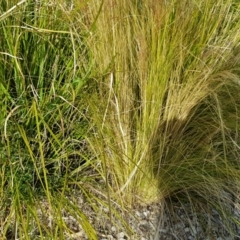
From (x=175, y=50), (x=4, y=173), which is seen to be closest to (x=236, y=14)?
(x=175, y=50)

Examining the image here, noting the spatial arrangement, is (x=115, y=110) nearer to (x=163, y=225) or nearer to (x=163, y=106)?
(x=163, y=106)

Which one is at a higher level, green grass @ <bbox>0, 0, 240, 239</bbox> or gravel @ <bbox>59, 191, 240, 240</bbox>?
green grass @ <bbox>0, 0, 240, 239</bbox>

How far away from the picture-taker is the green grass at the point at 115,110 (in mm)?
1221

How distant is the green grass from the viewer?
1221 mm

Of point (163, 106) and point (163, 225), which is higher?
point (163, 106)

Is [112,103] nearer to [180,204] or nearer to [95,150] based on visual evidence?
[95,150]

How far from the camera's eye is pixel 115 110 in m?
1.29

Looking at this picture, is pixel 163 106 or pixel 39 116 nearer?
pixel 39 116

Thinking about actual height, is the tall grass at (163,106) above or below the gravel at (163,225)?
above

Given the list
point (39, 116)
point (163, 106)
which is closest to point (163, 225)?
point (163, 106)

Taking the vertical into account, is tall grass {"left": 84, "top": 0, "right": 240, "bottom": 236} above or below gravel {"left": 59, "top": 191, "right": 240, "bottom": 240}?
above

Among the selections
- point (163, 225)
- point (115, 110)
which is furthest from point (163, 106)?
point (163, 225)

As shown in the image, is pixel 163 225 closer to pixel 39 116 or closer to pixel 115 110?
pixel 115 110

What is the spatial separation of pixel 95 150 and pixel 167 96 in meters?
0.28
